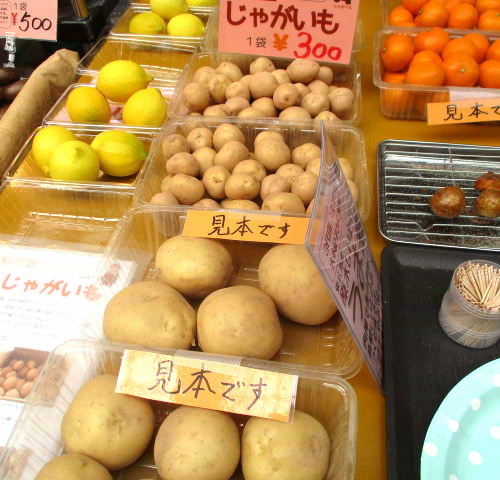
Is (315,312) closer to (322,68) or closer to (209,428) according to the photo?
(209,428)

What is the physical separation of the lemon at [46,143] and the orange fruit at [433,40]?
0.92 meters

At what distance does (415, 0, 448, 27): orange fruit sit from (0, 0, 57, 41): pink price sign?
Result: 999 mm

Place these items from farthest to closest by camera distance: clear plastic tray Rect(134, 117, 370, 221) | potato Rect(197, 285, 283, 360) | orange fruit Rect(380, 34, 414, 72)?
orange fruit Rect(380, 34, 414, 72)
clear plastic tray Rect(134, 117, 370, 221)
potato Rect(197, 285, 283, 360)

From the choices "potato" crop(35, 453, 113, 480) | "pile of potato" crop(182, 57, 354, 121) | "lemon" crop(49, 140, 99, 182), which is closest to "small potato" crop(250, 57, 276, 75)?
"pile of potato" crop(182, 57, 354, 121)

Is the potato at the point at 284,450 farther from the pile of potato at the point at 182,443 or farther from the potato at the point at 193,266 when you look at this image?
the potato at the point at 193,266

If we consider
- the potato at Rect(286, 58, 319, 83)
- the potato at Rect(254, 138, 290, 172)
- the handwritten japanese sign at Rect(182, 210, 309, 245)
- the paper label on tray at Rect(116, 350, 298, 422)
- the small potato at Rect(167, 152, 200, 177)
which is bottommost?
the paper label on tray at Rect(116, 350, 298, 422)

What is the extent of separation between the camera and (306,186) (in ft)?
2.89

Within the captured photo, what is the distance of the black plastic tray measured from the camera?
65 cm

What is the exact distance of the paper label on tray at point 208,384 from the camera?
1.88 ft

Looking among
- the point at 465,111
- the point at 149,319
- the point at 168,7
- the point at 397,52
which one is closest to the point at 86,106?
the point at 168,7

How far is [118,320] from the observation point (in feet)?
2.22

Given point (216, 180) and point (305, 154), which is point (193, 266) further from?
point (305, 154)

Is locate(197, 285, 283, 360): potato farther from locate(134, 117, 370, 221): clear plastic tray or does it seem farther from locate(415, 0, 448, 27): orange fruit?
locate(415, 0, 448, 27): orange fruit

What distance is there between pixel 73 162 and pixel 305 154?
0.49 m
